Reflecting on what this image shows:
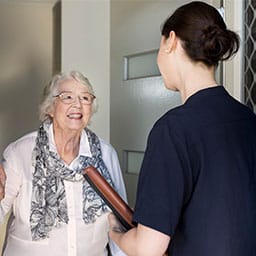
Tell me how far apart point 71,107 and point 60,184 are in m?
0.30

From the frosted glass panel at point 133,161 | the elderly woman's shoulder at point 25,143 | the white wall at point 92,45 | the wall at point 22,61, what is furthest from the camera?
the wall at point 22,61

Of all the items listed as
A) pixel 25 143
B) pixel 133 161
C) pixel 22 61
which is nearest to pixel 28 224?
pixel 25 143

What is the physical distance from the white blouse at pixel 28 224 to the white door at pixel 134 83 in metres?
0.47

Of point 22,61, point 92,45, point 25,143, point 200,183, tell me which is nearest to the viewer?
point 200,183

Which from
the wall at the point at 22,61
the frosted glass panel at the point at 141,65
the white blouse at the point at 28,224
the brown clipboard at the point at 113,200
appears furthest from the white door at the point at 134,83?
the wall at the point at 22,61

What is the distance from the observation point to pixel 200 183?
79 centimetres

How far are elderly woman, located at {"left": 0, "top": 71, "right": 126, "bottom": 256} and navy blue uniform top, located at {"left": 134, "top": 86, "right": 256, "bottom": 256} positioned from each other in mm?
749

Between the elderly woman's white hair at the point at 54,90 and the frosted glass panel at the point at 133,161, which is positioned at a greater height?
the elderly woman's white hair at the point at 54,90

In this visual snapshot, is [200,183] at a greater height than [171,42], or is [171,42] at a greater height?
[171,42]

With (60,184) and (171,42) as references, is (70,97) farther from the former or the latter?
(171,42)

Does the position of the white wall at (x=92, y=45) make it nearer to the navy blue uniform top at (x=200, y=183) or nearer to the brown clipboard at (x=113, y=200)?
the brown clipboard at (x=113, y=200)

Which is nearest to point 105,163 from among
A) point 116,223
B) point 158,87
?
point 158,87

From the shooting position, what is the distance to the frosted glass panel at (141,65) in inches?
75.7

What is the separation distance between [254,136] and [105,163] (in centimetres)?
86
